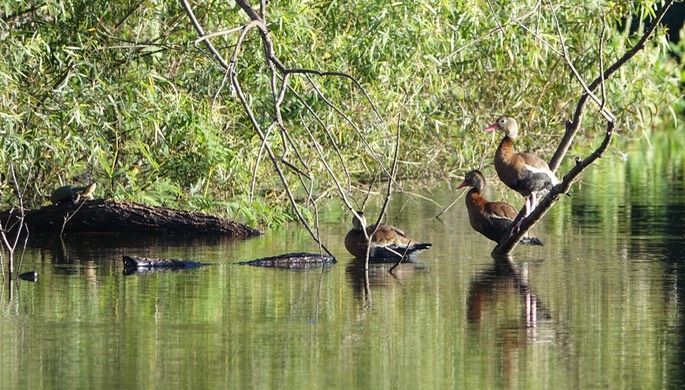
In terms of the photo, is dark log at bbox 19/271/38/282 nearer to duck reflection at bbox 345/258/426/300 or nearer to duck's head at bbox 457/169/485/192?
duck reflection at bbox 345/258/426/300

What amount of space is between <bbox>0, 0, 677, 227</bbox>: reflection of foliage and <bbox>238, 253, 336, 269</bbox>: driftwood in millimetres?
1172

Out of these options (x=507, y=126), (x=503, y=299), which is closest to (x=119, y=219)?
(x=507, y=126)

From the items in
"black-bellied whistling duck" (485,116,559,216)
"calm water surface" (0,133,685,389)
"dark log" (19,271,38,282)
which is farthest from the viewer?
"black-bellied whistling duck" (485,116,559,216)

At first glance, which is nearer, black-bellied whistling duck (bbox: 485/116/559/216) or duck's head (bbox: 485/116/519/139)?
black-bellied whistling duck (bbox: 485/116/559/216)

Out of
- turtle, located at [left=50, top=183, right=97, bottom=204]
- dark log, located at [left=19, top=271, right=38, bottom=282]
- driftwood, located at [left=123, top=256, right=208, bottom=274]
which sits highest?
turtle, located at [left=50, top=183, right=97, bottom=204]

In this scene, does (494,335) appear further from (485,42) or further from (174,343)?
(485,42)

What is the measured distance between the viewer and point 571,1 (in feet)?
49.1

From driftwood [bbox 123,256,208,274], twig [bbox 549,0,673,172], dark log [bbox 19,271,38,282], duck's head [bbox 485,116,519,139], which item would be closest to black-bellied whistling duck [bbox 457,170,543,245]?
duck's head [bbox 485,116,519,139]

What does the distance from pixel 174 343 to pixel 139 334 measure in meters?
0.37

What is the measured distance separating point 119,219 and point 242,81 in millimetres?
1747

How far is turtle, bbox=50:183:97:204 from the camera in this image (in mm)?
13773

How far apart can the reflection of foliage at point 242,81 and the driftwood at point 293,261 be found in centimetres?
117

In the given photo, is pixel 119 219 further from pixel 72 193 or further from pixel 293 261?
pixel 293 261

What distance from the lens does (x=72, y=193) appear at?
13812 millimetres
